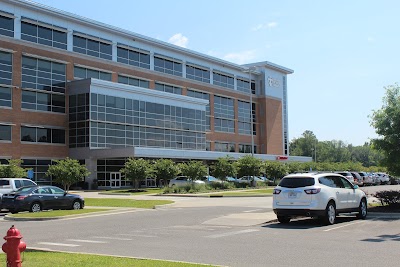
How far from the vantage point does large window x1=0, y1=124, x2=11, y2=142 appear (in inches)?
2026

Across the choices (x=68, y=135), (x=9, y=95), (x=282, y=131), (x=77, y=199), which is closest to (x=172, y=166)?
(x=68, y=135)

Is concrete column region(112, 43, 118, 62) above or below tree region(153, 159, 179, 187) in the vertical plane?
above

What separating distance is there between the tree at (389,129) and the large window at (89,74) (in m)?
46.0

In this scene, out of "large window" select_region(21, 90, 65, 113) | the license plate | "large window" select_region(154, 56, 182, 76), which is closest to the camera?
the license plate

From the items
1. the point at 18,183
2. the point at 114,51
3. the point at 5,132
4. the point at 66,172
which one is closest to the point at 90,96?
the point at 5,132

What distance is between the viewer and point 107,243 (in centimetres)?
1230

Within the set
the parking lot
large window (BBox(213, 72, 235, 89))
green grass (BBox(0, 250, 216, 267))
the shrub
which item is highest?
large window (BBox(213, 72, 235, 89))

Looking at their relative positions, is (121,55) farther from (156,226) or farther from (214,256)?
(214,256)

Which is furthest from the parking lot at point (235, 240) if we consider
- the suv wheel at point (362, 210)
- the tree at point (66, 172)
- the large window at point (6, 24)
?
the large window at point (6, 24)

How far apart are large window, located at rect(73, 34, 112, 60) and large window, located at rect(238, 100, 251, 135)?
31467mm

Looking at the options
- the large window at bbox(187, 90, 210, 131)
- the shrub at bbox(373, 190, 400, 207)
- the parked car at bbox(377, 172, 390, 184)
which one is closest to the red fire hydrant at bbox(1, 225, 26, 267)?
the shrub at bbox(373, 190, 400, 207)

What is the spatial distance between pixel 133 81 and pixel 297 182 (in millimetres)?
→ 53420

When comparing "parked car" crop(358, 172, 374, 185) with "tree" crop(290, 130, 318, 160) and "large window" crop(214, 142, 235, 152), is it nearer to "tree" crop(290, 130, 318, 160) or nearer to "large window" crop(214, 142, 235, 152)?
"large window" crop(214, 142, 235, 152)

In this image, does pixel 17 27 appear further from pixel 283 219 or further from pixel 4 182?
pixel 283 219
